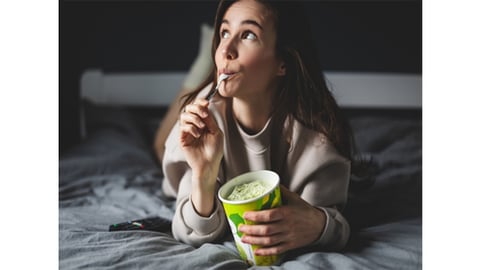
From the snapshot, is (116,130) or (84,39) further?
(84,39)

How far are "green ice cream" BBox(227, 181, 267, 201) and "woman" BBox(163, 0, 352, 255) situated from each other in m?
0.04

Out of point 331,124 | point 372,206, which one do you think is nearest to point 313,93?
point 331,124

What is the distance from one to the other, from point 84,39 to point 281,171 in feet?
4.29

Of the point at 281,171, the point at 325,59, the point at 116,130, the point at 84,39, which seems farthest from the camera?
the point at 325,59

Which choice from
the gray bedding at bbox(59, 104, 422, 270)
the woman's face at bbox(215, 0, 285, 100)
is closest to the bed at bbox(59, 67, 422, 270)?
the gray bedding at bbox(59, 104, 422, 270)

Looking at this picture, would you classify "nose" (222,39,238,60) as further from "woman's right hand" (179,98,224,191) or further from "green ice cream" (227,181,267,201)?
"green ice cream" (227,181,267,201)

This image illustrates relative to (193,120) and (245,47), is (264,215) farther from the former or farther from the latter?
(245,47)

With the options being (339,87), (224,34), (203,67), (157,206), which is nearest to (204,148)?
(224,34)

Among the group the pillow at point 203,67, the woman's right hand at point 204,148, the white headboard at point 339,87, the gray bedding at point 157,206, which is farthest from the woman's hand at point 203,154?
the white headboard at point 339,87

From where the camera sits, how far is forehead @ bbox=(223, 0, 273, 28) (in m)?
0.92

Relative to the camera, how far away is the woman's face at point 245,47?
916 millimetres

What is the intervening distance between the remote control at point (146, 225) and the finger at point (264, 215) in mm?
309

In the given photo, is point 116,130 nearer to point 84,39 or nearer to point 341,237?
point 84,39
